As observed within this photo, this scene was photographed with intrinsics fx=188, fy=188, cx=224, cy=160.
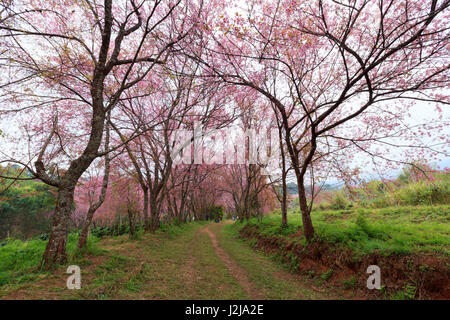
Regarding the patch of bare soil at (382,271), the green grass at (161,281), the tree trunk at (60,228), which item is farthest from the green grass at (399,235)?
the tree trunk at (60,228)

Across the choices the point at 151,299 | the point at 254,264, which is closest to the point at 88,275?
the point at 151,299

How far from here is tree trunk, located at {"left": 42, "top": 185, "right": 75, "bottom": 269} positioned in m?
4.01

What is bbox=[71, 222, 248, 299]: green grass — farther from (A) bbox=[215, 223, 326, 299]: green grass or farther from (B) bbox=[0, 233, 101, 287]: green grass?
(B) bbox=[0, 233, 101, 287]: green grass

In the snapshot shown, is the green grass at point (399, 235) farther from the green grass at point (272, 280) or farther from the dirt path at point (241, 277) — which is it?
the dirt path at point (241, 277)

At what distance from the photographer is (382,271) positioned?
141 inches

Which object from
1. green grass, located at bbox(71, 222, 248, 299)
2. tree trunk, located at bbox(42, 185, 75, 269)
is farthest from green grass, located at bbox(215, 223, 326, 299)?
tree trunk, located at bbox(42, 185, 75, 269)

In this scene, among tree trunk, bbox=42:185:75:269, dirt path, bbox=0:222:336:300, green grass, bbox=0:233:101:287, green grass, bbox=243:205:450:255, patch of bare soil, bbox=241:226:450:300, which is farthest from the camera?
tree trunk, bbox=42:185:75:269

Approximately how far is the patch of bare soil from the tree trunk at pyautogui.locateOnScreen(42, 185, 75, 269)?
583 centimetres

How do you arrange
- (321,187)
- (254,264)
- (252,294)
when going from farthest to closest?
(321,187), (254,264), (252,294)

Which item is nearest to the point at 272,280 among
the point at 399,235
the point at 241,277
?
the point at 241,277

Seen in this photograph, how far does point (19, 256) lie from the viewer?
538 centimetres
